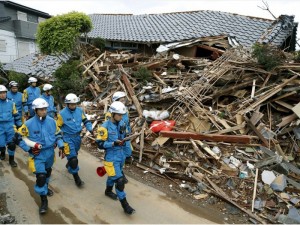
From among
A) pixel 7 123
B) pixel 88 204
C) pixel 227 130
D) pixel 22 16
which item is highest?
pixel 22 16

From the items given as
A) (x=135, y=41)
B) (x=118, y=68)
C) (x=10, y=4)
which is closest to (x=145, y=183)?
(x=118, y=68)

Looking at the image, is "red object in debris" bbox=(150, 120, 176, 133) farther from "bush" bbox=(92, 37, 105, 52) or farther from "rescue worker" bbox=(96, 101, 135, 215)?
"bush" bbox=(92, 37, 105, 52)

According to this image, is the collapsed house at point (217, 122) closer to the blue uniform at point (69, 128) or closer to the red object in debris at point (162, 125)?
the red object in debris at point (162, 125)

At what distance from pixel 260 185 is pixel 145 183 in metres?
2.55

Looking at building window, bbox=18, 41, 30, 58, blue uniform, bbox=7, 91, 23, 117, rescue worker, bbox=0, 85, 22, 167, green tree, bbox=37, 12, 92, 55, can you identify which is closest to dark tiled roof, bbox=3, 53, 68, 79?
green tree, bbox=37, 12, 92, 55

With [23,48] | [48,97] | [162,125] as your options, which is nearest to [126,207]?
[162,125]

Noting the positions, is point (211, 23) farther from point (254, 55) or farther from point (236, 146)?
point (236, 146)

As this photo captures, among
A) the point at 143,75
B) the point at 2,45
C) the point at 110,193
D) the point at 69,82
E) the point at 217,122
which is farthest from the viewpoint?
the point at 2,45

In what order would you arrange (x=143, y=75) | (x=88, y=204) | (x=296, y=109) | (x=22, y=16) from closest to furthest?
(x=88, y=204) → (x=296, y=109) → (x=143, y=75) → (x=22, y=16)

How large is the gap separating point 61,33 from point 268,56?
10.3 metres

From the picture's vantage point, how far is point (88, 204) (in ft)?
16.9

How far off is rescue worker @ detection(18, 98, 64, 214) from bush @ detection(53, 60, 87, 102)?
6.94 meters

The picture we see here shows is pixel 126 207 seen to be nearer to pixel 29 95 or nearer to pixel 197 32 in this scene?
pixel 29 95

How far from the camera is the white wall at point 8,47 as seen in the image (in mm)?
25828
